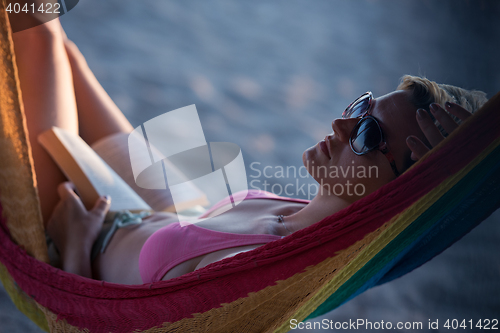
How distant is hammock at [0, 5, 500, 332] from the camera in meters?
0.48

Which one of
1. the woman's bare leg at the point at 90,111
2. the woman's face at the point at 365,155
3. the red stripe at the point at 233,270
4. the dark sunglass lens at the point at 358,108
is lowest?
the red stripe at the point at 233,270

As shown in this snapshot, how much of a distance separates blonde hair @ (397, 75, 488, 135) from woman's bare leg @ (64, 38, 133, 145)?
2.63 ft

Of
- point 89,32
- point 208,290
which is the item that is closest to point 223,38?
point 89,32

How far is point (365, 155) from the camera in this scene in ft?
1.90

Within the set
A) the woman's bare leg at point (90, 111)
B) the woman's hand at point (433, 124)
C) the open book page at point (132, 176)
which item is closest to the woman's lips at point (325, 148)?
the woman's hand at point (433, 124)

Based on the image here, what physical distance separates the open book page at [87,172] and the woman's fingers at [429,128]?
71 centimetres

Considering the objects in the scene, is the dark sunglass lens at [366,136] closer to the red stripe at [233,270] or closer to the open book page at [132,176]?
the red stripe at [233,270]

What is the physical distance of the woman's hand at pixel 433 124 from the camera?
1.61 ft

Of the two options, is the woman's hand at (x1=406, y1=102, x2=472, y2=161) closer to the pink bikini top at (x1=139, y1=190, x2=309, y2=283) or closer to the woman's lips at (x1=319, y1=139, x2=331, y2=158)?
the woman's lips at (x1=319, y1=139, x2=331, y2=158)

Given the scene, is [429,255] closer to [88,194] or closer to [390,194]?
[390,194]

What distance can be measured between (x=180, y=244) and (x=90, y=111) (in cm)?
60

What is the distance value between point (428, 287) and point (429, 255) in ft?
2.58

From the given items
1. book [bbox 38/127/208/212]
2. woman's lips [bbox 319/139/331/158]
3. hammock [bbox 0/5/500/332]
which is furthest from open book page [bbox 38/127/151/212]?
woman's lips [bbox 319/139/331/158]

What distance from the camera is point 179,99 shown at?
6.72 feet
